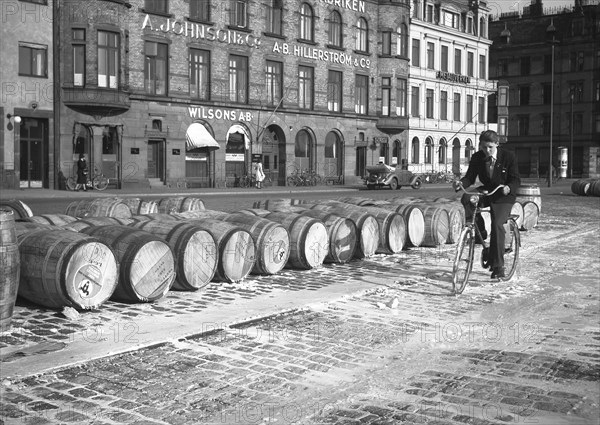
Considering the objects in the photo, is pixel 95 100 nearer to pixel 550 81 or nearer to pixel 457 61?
pixel 457 61

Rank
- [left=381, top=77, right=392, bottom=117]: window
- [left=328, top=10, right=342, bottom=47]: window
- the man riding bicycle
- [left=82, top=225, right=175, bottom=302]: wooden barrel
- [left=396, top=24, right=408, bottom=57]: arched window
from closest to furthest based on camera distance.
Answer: [left=82, top=225, right=175, bottom=302]: wooden barrel → the man riding bicycle → [left=328, top=10, right=342, bottom=47]: window → [left=381, top=77, right=392, bottom=117]: window → [left=396, top=24, right=408, bottom=57]: arched window

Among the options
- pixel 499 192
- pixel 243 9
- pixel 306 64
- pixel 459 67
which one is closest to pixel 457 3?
pixel 459 67

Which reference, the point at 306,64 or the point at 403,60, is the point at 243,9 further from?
the point at 403,60

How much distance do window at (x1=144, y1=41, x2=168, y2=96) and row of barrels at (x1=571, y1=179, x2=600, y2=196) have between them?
23136 mm

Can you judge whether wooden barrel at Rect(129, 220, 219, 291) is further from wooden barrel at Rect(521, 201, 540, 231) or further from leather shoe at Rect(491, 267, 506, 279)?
wooden barrel at Rect(521, 201, 540, 231)

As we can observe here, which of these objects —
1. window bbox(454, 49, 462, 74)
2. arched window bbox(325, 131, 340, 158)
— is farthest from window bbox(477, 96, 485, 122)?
arched window bbox(325, 131, 340, 158)

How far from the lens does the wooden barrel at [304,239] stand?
10422 millimetres

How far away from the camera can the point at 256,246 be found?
9773 millimetres

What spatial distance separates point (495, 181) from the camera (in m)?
9.70

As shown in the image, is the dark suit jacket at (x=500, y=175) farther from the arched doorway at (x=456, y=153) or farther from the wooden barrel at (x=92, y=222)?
the arched doorway at (x=456, y=153)

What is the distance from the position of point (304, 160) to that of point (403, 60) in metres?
13.7

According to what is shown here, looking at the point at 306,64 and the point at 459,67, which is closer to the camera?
the point at 306,64

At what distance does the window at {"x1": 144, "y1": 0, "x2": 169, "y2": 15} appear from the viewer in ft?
127

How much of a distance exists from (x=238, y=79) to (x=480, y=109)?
33.9 meters
